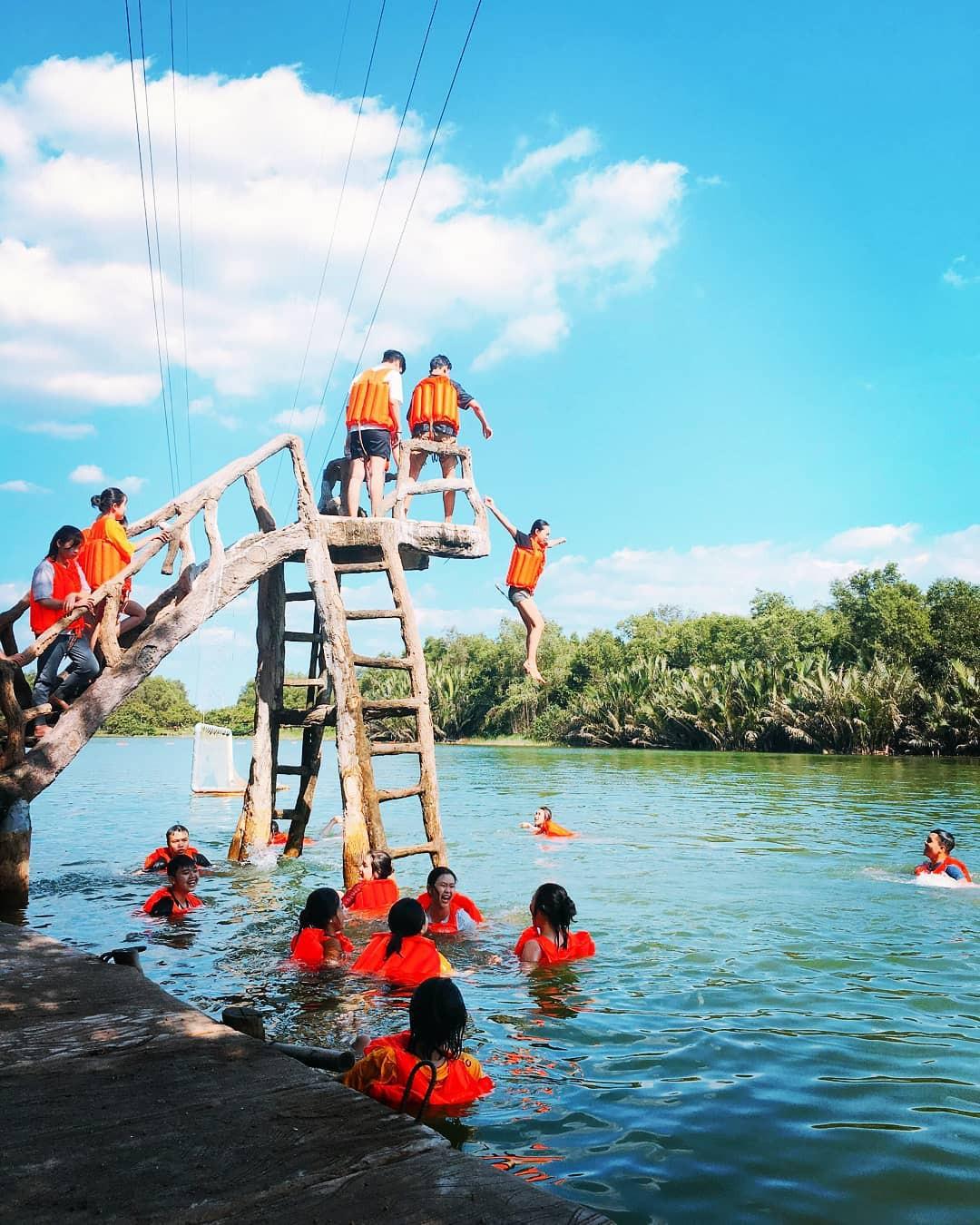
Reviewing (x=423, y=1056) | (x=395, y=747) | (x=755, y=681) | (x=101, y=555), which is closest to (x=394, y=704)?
(x=395, y=747)

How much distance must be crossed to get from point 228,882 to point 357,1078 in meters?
9.02

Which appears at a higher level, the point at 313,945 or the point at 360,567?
the point at 360,567

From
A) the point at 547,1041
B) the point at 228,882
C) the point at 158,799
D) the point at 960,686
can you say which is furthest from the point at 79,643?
the point at 960,686

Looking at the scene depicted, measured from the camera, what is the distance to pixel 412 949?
7379mm

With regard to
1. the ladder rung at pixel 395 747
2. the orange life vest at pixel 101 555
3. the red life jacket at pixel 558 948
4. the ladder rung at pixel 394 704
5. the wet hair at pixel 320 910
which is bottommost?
the red life jacket at pixel 558 948

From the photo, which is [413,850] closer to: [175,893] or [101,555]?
Result: [175,893]

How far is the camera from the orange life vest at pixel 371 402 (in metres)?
12.9

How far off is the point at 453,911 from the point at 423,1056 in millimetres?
4582

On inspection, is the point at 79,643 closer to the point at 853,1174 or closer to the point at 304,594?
the point at 304,594

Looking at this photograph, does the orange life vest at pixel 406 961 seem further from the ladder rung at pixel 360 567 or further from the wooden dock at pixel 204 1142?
the ladder rung at pixel 360 567

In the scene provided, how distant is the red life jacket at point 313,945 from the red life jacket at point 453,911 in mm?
1009

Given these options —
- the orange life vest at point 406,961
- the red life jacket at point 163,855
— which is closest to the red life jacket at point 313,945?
the orange life vest at point 406,961

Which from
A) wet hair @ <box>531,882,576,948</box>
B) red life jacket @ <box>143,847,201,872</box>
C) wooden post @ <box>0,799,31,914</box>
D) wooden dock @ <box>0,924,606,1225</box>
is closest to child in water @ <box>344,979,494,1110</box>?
wooden dock @ <box>0,924,606,1225</box>

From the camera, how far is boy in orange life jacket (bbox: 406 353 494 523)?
1365 centimetres
